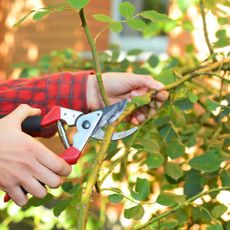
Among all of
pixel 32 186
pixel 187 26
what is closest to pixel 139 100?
pixel 32 186

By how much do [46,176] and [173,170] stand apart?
252mm

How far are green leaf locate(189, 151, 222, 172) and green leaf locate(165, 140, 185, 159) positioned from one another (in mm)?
29

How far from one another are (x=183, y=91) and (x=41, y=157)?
1.47 feet

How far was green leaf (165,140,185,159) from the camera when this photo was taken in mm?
1151

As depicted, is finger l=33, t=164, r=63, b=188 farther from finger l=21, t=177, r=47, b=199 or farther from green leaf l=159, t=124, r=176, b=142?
green leaf l=159, t=124, r=176, b=142

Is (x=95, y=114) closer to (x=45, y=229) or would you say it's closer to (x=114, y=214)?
(x=45, y=229)

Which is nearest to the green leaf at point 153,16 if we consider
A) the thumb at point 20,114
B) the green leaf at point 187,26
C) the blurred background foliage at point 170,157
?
the blurred background foliage at point 170,157

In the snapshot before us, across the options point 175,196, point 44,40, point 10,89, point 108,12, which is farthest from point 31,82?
point 44,40

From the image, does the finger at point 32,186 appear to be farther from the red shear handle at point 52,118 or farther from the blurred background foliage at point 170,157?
the red shear handle at point 52,118

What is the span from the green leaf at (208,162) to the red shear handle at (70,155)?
8.6 inches

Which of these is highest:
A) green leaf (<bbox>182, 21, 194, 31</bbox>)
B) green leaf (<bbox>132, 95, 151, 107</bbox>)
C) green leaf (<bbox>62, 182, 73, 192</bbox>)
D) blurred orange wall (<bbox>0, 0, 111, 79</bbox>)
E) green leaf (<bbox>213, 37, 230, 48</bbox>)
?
green leaf (<bbox>213, 37, 230, 48</bbox>)

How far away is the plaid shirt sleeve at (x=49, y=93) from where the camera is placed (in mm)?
1385

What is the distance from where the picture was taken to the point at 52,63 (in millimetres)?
2297

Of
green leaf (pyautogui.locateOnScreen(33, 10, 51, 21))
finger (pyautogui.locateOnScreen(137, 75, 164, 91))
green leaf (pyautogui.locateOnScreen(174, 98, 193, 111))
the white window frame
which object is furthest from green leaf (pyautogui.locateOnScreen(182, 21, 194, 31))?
the white window frame
